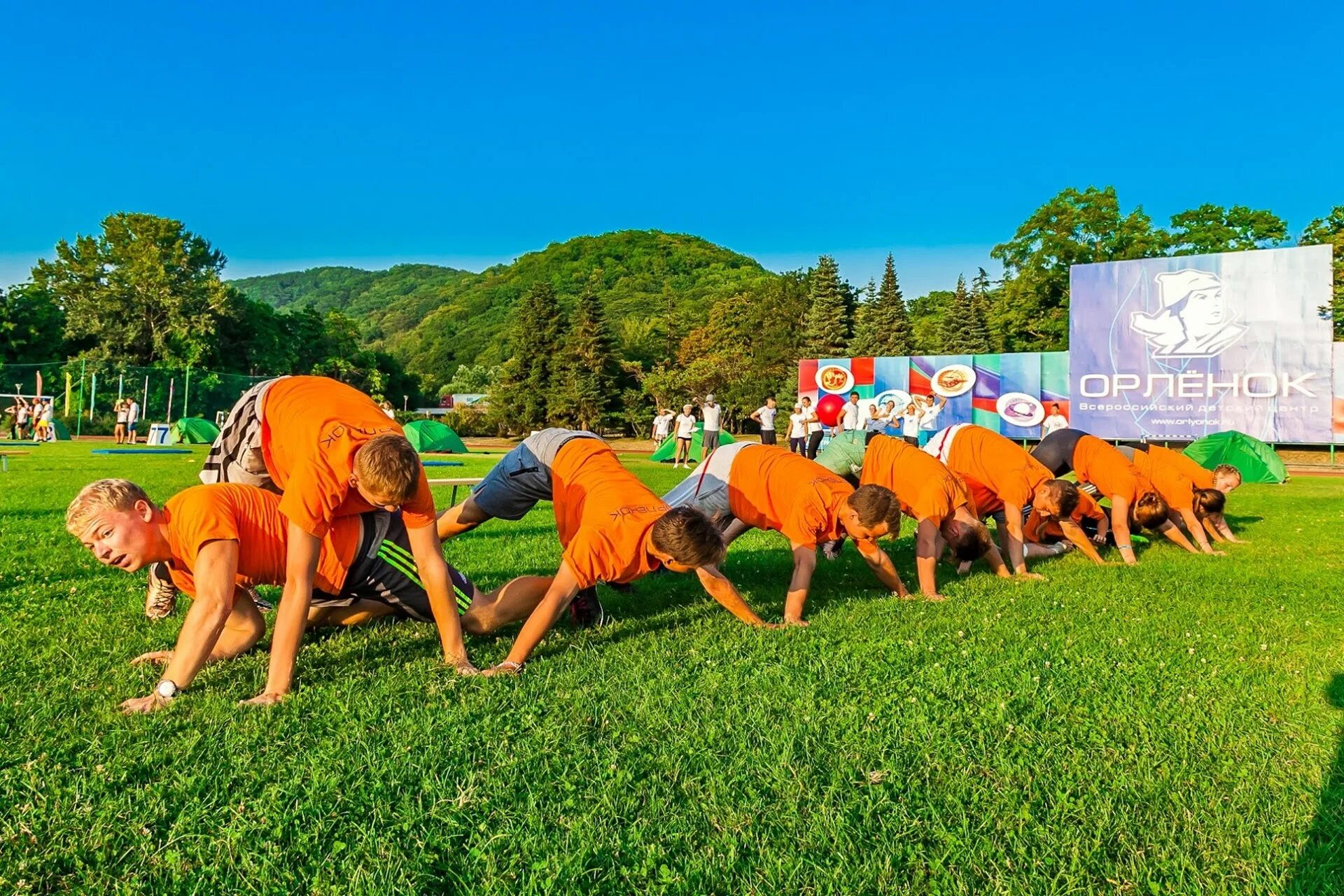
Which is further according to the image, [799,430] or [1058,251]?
[1058,251]

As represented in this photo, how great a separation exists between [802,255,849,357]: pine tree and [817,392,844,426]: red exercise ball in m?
18.8

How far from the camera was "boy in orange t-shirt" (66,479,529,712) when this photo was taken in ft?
12.8

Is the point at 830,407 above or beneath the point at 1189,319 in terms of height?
beneath

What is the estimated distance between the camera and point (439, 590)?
4.61 meters

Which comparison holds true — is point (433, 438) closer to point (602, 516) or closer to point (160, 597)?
point (160, 597)

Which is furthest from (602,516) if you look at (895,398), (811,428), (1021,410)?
(895,398)

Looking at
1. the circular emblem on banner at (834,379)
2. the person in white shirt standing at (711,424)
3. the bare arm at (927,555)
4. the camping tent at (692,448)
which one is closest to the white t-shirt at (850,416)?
the camping tent at (692,448)

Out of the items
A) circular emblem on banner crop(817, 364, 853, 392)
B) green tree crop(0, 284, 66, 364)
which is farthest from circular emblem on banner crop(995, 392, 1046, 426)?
green tree crop(0, 284, 66, 364)

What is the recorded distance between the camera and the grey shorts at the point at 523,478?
618 centimetres

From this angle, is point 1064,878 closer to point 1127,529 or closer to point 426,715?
point 426,715

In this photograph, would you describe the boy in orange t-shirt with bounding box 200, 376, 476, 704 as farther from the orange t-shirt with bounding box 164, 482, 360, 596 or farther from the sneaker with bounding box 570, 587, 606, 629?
the sneaker with bounding box 570, 587, 606, 629

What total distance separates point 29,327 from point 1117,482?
55885mm

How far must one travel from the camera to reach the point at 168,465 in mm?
19859

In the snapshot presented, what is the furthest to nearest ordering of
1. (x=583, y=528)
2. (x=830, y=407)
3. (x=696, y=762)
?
(x=830, y=407), (x=583, y=528), (x=696, y=762)
